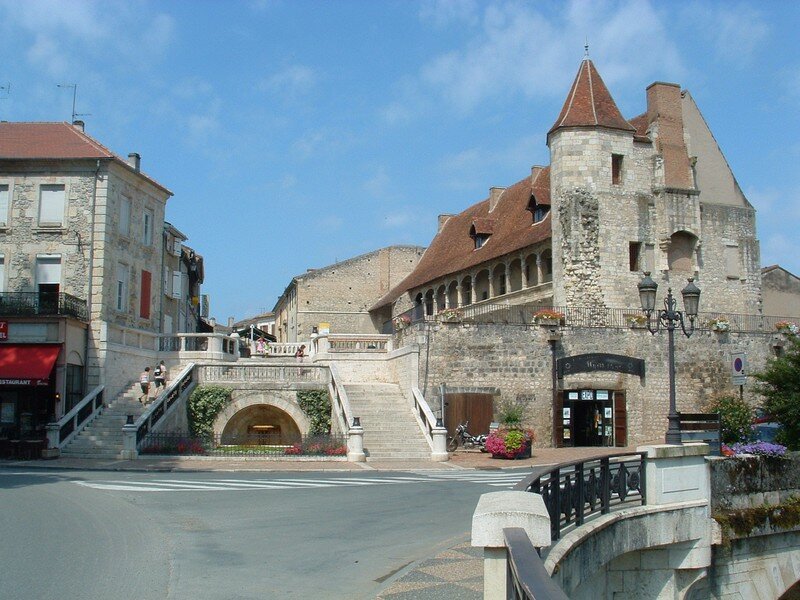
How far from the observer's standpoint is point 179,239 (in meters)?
40.6

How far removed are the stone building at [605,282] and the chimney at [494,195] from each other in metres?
4.98

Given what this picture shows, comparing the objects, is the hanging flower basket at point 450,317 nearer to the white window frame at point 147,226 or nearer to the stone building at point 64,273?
the stone building at point 64,273

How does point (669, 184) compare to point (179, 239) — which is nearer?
point (669, 184)

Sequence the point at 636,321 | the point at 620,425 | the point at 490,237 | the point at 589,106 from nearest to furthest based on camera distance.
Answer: the point at 620,425
the point at 636,321
the point at 589,106
the point at 490,237

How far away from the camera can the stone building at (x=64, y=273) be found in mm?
28188

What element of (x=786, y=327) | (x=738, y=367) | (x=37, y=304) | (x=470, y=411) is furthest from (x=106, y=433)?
(x=786, y=327)

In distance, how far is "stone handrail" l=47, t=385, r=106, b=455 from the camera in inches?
1017

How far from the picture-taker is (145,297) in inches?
1352

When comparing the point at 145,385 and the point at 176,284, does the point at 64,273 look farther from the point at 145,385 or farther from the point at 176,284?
the point at 176,284

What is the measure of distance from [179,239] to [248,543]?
31.2m

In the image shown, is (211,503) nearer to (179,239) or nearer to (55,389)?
(55,389)

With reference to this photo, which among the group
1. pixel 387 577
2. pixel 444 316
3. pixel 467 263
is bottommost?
pixel 387 577

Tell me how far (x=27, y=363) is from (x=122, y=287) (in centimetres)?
572

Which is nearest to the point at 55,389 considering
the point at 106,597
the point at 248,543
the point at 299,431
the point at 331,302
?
the point at 299,431
